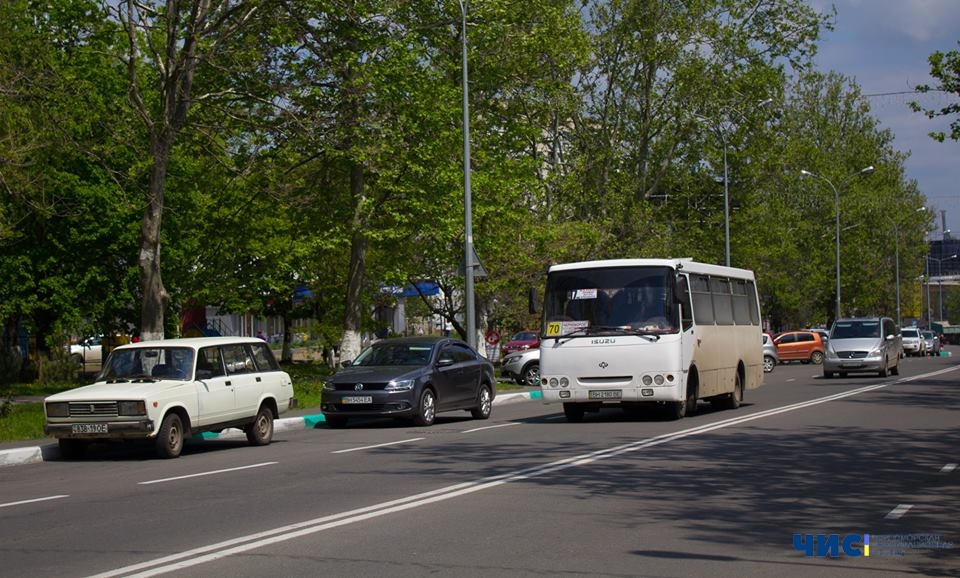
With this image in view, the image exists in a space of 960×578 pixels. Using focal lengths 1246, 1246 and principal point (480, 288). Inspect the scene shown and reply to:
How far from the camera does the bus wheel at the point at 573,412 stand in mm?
22519

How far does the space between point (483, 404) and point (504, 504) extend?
1313 cm

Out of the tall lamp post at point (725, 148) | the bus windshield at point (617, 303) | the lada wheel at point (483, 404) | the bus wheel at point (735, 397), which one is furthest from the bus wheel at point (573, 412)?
the tall lamp post at point (725, 148)

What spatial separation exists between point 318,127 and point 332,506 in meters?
17.4

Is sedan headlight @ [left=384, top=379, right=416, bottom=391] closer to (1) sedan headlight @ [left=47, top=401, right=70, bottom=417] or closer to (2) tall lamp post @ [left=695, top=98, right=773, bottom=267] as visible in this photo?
(1) sedan headlight @ [left=47, top=401, right=70, bottom=417]

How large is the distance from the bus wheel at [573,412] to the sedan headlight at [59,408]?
29.9 feet

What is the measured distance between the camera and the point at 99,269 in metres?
41.6

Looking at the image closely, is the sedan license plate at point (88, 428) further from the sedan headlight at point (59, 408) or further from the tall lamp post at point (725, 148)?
A: the tall lamp post at point (725, 148)

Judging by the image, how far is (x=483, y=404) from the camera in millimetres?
24234

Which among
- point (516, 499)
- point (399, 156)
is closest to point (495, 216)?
point (399, 156)

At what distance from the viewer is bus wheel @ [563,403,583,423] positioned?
2252 cm

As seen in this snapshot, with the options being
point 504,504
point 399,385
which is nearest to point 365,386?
point 399,385

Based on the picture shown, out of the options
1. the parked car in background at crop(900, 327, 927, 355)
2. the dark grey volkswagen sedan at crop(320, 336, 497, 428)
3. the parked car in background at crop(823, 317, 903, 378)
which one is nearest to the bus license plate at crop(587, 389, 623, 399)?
the dark grey volkswagen sedan at crop(320, 336, 497, 428)

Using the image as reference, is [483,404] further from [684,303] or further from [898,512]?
[898,512]

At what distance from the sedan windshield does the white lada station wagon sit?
3.54m
